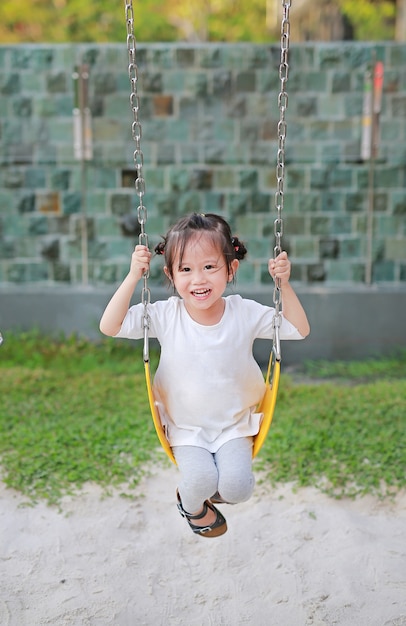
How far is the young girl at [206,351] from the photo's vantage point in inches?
109

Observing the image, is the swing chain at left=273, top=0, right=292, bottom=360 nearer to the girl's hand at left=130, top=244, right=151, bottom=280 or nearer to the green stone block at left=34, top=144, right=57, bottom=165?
the girl's hand at left=130, top=244, right=151, bottom=280

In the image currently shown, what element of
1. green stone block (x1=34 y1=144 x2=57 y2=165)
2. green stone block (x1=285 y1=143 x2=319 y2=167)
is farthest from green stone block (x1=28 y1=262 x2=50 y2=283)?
green stone block (x1=285 y1=143 x2=319 y2=167)

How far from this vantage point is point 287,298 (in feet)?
9.51

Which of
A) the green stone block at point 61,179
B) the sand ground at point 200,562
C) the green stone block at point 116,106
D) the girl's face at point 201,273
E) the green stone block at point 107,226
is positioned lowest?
the sand ground at point 200,562

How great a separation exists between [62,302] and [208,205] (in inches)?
60.0

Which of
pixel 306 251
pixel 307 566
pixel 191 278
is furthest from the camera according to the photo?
pixel 306 251

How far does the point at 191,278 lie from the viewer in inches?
109

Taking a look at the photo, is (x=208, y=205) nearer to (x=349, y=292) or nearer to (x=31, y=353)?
(x=349, y=292)

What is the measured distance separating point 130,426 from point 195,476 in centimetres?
222

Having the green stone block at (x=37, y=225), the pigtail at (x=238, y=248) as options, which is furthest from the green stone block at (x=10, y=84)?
the pigtail at (x=238, y=248)

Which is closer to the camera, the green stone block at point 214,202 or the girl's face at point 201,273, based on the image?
the girl's face at point 201,273

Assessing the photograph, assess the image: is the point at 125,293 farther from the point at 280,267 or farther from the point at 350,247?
the point at 350,247

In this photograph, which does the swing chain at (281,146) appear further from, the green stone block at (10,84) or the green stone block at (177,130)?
the green stone block at (10,84)

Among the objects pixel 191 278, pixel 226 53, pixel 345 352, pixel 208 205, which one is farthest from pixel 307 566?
pixel 226 53
